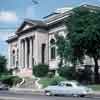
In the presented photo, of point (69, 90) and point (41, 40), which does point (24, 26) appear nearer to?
point (41, 40)

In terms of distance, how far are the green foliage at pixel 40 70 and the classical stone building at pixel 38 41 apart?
5.68 feet

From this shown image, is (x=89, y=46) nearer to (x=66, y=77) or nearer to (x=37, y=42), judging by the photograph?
(x=66, y=77)

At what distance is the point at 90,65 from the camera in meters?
61.7

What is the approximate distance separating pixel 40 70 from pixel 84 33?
19.8m

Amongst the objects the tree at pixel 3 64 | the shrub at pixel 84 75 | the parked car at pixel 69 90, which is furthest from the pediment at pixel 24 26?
the parked car at pixel 69 90

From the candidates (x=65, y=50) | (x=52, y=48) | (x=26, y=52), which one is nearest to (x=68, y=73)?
(x=65, y=50)

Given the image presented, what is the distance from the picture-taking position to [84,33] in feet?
167

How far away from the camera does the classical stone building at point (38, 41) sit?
7106 centimetres

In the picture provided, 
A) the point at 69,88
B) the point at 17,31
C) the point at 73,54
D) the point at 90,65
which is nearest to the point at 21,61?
the point at 17,31

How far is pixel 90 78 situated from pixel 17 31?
27605mm

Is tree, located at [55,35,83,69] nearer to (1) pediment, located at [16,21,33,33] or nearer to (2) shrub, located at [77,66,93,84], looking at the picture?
(2) shrub, located at [77,66,93,84]

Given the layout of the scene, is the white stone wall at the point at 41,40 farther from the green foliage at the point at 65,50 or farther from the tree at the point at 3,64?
the tree at the point at 3,64

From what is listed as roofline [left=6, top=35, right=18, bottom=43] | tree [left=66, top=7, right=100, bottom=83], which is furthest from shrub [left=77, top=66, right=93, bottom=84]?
roofline [left=6, top=35, right=18, bottom=43]

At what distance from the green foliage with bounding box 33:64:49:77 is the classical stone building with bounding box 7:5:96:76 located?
1732mm
